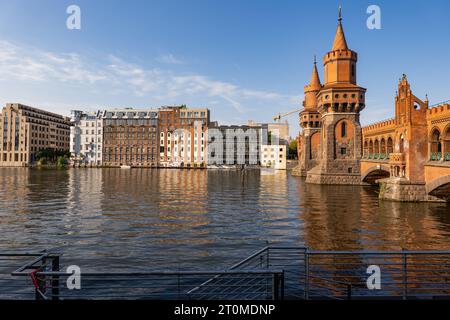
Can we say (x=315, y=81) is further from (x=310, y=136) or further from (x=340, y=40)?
(x=340, y=40)

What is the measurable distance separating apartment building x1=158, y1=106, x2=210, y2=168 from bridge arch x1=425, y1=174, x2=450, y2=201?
118296 millimetres

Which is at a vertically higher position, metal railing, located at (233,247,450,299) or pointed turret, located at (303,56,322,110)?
pointed turret, located at (303,56,322,110)

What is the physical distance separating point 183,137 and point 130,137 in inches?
956

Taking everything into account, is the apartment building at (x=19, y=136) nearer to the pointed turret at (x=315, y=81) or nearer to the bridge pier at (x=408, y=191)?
the pointed turret at (x=315, y=81)

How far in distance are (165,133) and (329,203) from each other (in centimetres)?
12215

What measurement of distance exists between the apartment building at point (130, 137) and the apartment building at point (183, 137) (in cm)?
357

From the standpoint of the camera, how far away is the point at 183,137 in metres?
154

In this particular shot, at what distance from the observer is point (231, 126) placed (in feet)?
500

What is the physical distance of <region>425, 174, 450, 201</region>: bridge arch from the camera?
35.3 m

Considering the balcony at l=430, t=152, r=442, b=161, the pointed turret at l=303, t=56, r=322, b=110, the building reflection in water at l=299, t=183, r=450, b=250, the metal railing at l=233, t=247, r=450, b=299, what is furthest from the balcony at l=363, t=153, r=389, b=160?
the metal railing at l=233, t=247, r=450, b=299

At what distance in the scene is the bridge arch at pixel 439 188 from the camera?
3529 cm

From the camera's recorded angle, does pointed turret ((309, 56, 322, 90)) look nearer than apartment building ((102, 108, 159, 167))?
Yes

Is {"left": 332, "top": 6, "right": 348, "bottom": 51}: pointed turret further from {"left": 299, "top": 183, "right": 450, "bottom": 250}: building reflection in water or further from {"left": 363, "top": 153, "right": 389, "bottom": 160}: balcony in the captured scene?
{"left": 299, "top": 183, "right": 450, "bottom": 250}: building reflection in water

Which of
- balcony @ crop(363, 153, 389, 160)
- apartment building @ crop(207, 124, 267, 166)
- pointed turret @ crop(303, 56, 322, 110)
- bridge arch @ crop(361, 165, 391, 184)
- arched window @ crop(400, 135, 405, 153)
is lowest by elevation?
bridge arch @ crop(361, 165, 391, 184)
